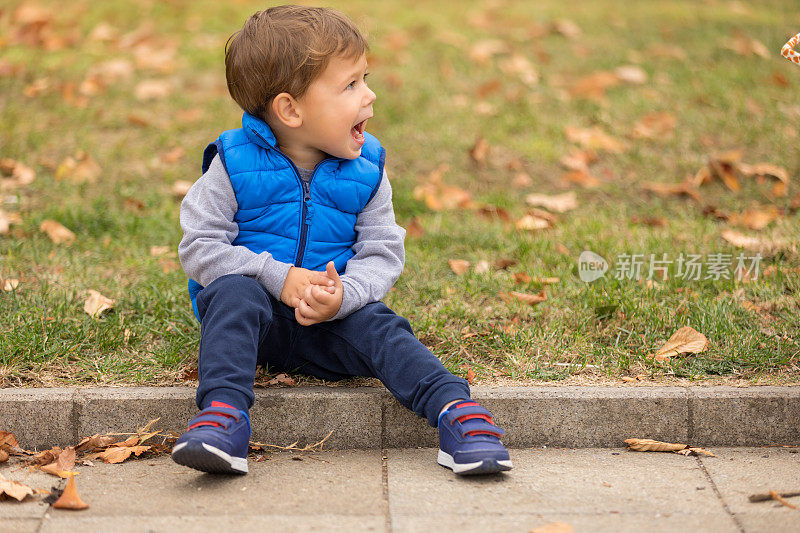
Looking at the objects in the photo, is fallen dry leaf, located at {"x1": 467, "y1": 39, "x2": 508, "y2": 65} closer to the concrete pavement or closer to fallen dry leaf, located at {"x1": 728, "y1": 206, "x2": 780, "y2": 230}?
fallen dry leaf, located at {"x1": 728, "y1": 206, "x2": 780, "y2": 230}

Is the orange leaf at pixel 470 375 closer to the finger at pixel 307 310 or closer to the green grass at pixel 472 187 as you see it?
the green grass at pixel 472 187

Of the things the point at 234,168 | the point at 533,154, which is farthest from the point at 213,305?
the point at 533,154

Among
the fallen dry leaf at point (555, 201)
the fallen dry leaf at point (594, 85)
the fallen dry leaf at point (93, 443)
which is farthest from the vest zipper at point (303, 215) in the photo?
the fallen dry leaf at point (594, 85)

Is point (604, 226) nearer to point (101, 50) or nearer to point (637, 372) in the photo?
point (637, 372)

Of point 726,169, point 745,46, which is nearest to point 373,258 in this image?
point 726,169

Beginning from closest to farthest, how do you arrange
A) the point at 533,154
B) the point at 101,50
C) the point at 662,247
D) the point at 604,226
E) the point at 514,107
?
the point at 662,247, the point at 604,226, the point at 533,154, the point at 514,107, the point at 101,50

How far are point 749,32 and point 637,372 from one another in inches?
190

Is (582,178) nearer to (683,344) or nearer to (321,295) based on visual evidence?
(683,344)

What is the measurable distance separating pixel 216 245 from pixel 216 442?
0.67 m

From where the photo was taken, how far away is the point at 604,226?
416 centimetres

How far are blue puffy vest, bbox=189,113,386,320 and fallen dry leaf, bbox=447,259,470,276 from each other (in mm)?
908

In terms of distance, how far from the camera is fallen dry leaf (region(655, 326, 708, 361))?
3010mm

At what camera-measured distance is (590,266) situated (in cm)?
368

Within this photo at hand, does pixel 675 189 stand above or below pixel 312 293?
Result: above
